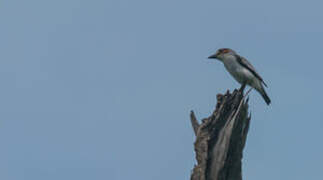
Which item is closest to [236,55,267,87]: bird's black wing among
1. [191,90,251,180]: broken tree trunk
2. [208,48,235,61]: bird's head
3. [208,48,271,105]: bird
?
[208,48,271,105]: bird

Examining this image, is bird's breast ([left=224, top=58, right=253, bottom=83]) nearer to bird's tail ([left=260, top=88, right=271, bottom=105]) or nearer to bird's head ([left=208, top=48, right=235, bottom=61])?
bird's head ([left=208, top=48, right=235, bottom=61])

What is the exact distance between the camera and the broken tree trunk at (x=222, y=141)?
54.2ft

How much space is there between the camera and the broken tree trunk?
16.5 meters

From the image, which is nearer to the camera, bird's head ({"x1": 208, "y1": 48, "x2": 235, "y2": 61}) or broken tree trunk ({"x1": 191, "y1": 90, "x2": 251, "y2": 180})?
broken tree trunk ({"x1": 191, "y1": 90, "x2": 251, "y2": 180})

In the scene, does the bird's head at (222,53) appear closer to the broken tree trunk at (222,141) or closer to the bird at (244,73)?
the bird at (244,73)

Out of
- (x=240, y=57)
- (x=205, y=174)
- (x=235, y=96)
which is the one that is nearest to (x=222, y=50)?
(x=240, y=57)

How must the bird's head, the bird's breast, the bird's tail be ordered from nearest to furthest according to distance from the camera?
the bird's breast → the bird's tail → the bird's head

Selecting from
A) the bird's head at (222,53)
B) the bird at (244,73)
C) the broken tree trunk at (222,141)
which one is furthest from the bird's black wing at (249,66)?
the broken tree trunk at (222,141)

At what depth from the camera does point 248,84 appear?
19.9 meters

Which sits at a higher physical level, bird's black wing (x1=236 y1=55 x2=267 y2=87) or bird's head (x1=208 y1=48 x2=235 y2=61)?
bird's head (x1=208 y1=48 x2=235 y2=61)

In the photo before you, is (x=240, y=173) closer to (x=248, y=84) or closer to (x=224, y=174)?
(x=224, y=174)

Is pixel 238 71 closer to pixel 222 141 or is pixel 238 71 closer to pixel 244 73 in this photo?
pixel 244 73

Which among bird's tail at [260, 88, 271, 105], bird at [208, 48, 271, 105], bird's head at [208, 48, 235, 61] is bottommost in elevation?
bird's tail at [260, 88, 271, 105]

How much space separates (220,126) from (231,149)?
56cm
